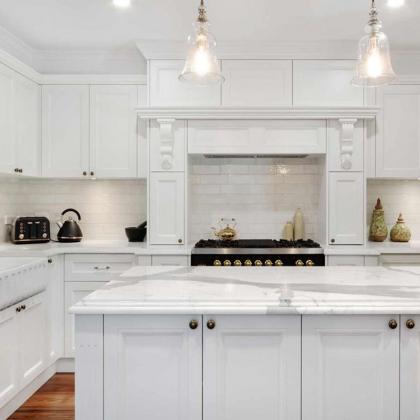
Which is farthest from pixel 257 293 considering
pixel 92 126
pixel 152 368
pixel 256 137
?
pixel 92 126

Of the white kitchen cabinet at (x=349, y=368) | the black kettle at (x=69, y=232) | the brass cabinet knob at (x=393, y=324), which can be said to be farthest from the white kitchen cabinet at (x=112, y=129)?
the brass cabinet knob at (x=393, y=324)

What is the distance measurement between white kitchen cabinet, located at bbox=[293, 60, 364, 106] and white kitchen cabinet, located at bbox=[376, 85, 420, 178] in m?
0.27

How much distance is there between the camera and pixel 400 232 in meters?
4.07

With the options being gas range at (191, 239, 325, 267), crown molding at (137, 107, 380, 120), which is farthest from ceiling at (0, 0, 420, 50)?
gas range at (191, 239, 325, 267)

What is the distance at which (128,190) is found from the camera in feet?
14.1

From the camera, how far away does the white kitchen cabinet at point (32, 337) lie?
115 inches

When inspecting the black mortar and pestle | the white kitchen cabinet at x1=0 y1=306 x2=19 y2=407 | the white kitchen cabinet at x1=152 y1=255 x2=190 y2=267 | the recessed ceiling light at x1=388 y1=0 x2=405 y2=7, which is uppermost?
the recessed ceiling light at x1=388 y1=0 x2=405 y2=7

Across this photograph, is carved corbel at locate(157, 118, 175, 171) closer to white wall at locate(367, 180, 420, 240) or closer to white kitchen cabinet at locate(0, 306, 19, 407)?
white kitchen cabinet at locate(0, 306, 19, 407)

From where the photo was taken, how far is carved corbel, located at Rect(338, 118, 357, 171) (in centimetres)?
369

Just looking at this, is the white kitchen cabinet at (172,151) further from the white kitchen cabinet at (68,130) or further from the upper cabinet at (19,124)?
the upper cabinet at (19,124)

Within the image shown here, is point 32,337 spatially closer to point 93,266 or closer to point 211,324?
point 93,266

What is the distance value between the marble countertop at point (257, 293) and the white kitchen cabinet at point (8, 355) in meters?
1.01

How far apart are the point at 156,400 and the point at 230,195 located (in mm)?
2730

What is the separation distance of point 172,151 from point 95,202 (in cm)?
106
